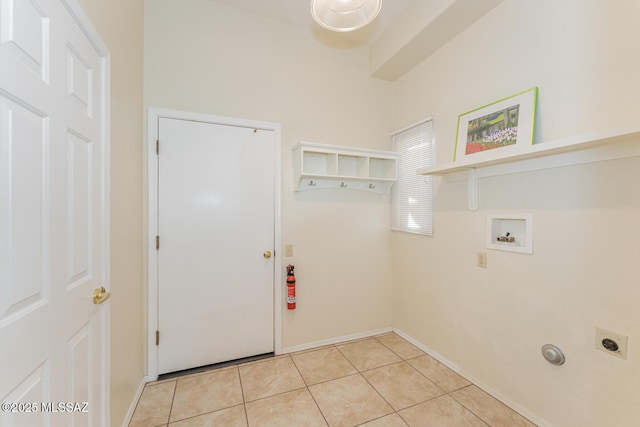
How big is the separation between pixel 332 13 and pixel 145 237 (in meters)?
2.08

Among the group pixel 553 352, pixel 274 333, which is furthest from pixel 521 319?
pixel 274 333

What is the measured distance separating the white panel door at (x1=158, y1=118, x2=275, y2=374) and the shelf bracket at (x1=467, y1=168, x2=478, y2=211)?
1.68 meters

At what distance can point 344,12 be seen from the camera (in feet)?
5.06

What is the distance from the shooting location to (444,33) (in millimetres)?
2219

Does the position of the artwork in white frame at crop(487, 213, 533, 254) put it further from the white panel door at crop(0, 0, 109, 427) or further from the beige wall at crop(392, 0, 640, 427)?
the white panel door at crop(0, 0, 109, 427)

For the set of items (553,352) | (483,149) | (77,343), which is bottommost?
(553,352)

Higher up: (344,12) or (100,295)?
(344,12)

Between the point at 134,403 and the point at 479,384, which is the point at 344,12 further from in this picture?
the point at 134,403

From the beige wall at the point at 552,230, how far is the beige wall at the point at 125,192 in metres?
2.44

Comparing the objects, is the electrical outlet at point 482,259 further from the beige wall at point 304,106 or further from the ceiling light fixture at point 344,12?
the ceiling light fixture at point 344,12

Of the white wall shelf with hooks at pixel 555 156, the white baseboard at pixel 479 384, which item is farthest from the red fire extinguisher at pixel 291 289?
the white wall shelf with hooks at pixel 555 156

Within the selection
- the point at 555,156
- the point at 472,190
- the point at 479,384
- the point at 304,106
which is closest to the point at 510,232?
the point at 472,190

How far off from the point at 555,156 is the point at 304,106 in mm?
2013

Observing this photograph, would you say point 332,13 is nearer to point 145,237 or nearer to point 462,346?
point 145,237
